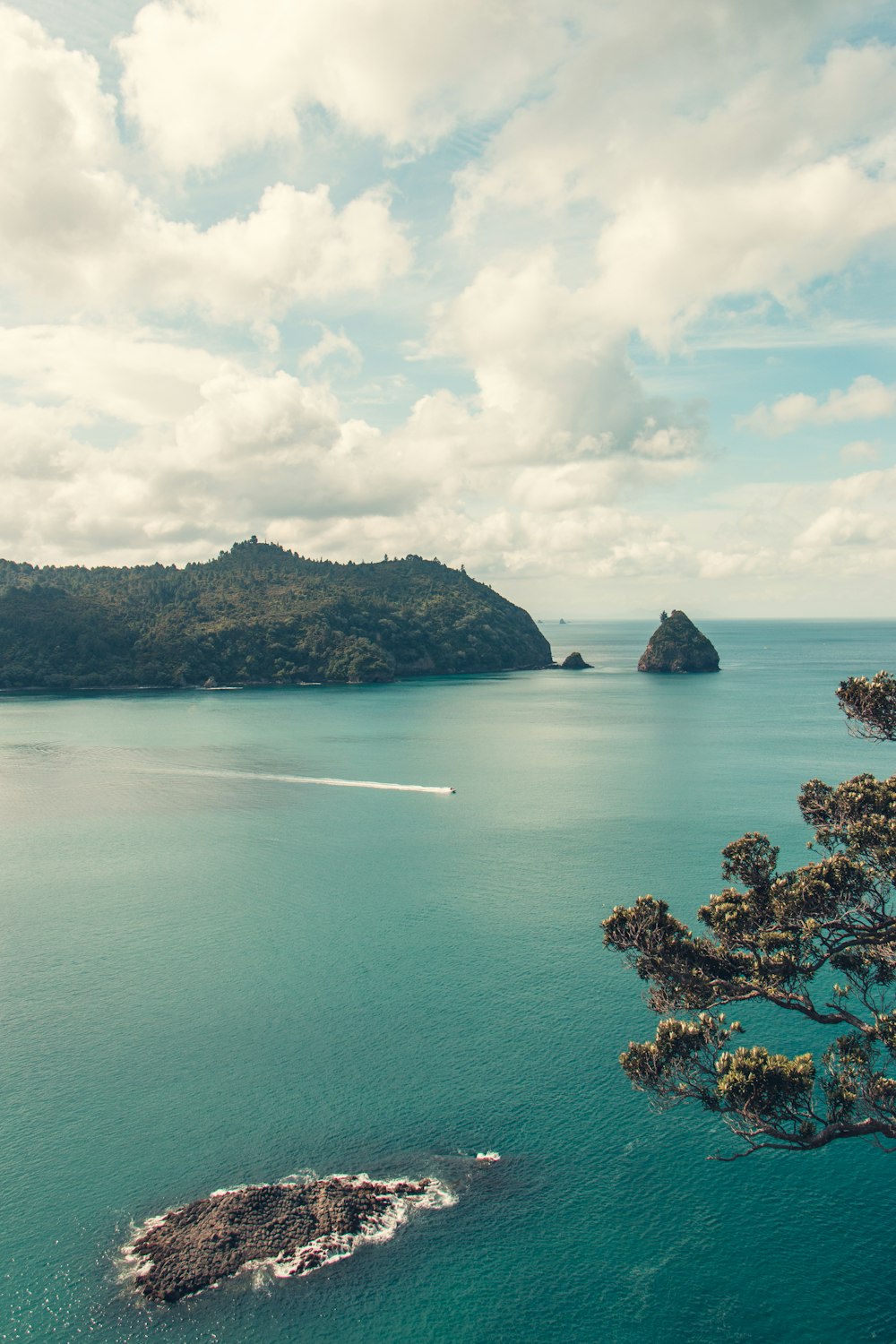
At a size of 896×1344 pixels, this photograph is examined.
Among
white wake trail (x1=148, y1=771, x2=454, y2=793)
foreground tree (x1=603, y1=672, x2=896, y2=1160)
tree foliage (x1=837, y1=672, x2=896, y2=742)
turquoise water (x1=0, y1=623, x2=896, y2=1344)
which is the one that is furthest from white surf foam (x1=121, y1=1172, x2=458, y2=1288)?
white wake trail (x1=148, y1=771, x2=454, y2=793)

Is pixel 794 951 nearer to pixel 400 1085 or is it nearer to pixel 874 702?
pixel 874 702

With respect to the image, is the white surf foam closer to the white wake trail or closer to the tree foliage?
the tree foliage

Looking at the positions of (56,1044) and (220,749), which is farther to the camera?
(220,749)

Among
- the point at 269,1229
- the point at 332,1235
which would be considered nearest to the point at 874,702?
the point at 332,1235

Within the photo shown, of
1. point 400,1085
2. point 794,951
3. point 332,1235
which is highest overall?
point 794,951

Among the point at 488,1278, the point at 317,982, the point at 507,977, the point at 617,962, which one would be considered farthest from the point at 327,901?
the point at 488,1278

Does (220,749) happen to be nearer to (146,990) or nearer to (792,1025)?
(146,990)
